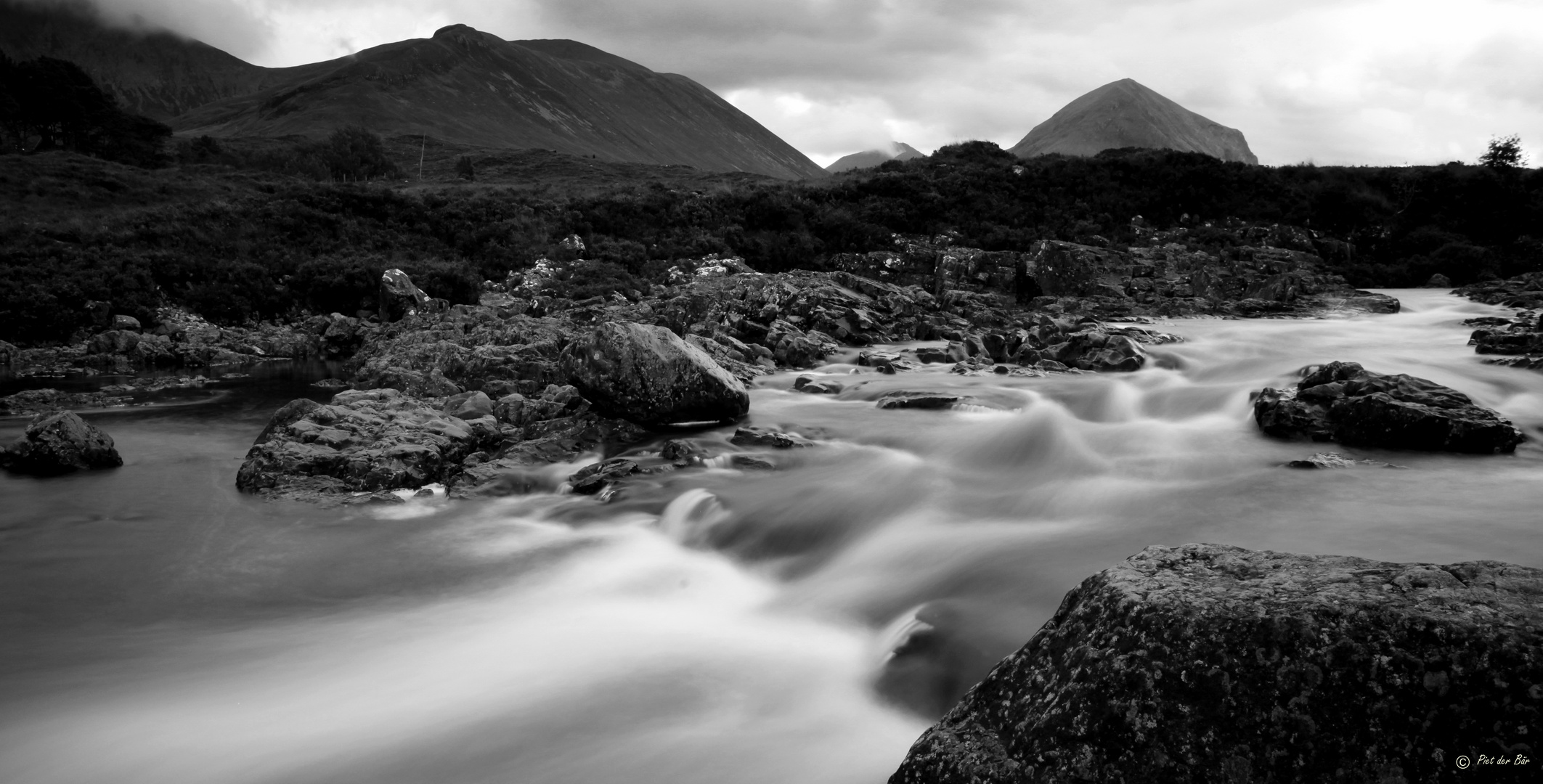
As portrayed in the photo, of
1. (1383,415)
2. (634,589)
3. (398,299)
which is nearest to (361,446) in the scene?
(634,589)

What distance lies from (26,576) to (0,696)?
8.65 ft

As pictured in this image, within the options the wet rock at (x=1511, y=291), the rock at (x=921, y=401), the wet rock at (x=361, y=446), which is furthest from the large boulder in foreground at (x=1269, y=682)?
the wet rock at (x=1511, y=291)

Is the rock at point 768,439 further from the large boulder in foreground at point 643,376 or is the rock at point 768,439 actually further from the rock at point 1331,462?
the rock at point 1331,462

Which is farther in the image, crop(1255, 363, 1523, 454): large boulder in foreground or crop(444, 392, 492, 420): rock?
crop(444, 392, 492, 420): rock

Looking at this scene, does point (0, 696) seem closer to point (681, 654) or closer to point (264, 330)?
point (681, 654)

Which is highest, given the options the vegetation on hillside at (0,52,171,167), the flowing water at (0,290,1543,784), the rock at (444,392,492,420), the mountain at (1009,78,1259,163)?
the mountain at (1009,78,1259,163)

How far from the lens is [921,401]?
13352 mm

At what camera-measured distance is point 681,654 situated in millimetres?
6508

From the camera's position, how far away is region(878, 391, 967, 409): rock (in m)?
13.2

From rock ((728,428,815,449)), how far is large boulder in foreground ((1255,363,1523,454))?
Result: 5989mm

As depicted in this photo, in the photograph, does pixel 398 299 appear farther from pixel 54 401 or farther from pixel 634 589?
pixel 634 589

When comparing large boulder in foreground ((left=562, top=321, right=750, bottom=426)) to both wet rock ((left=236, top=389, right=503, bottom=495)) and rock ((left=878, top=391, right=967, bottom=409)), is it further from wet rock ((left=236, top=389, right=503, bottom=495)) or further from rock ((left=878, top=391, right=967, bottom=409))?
rock ((left=878, top=391, right=967, bottom=409))

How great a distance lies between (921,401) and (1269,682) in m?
10.5

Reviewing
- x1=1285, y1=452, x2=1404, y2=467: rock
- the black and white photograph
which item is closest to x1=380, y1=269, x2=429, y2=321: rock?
the black and white photograph
